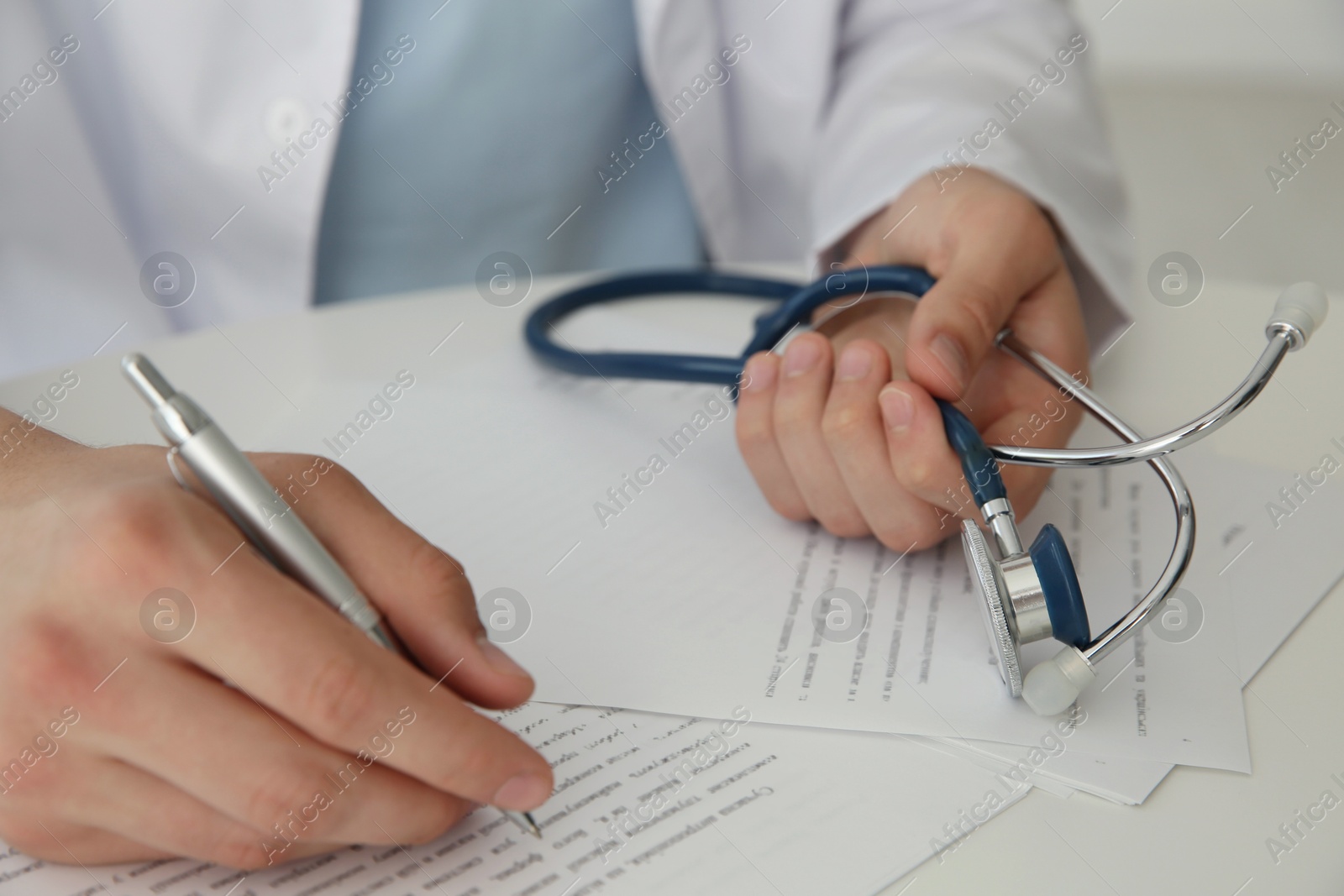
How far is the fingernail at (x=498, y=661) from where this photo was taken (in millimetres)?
396

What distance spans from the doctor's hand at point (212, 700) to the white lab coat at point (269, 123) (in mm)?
543

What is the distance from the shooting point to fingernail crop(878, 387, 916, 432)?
1.84 ft

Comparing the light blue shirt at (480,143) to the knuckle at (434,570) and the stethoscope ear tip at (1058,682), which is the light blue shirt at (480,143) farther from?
the stethoscope ear tip at (1058,682)

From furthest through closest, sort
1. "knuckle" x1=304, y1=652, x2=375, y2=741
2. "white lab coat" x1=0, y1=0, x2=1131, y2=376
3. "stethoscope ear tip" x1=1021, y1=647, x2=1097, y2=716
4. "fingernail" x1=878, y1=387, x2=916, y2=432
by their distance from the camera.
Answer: "white lab coat" x1=0, y1=0, x2=1131, y2=376 < "fingernail" x1=878, y1=387, x2=916, y2=432 < "stethoscope ear tip" x1=1021, y1=647, x2=1097, y2=716 < "knuckle" x1=304, y1=652, x2=375, y2=741

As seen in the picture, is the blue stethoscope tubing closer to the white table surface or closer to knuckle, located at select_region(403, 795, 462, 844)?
the white table surface

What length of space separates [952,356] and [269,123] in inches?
24.0

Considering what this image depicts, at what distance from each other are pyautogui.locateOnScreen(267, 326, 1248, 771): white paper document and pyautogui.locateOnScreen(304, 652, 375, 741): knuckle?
0.14 m

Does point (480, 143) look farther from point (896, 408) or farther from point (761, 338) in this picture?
point (896, 408)

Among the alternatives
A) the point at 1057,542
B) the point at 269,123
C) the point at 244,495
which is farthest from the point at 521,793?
the point at 269,123

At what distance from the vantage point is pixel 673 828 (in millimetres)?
419

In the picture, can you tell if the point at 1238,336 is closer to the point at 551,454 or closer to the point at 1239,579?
the point at 1239,579

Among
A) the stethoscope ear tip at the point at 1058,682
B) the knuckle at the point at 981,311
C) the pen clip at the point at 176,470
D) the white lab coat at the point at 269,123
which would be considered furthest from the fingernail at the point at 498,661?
the white lab coat at the point at 269,123

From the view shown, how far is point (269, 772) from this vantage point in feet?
1.19

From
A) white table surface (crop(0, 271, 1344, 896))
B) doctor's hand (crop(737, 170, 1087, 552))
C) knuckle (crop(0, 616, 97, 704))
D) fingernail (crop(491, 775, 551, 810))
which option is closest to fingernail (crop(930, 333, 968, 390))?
doctor's hand (crop(737, 170, 1087, 552))
